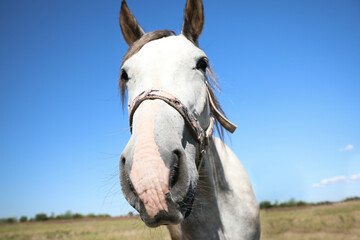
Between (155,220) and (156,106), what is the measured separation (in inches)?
29.6

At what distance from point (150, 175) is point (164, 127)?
35 centimetres

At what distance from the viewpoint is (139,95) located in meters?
1.75

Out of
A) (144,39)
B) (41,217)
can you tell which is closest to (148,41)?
(144,39)

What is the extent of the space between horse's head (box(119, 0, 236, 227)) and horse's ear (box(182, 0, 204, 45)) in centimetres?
4

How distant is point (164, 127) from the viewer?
1493mm

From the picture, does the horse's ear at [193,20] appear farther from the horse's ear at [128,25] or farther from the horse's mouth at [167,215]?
the horse's mouth at [167,215]

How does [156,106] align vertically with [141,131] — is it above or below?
above

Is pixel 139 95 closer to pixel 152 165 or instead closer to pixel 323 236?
pixel 152 165

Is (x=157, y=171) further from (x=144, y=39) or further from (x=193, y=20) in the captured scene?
(x=193, y=20)

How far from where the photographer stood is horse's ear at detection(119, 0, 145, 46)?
288 cm

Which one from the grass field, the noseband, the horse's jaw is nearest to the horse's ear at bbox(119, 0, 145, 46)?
the noseband

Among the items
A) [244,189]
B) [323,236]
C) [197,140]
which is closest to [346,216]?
[323,236]

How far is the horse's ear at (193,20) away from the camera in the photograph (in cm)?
255

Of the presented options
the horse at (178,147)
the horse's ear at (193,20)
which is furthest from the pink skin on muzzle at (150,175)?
the horse's ear at (193,20)
